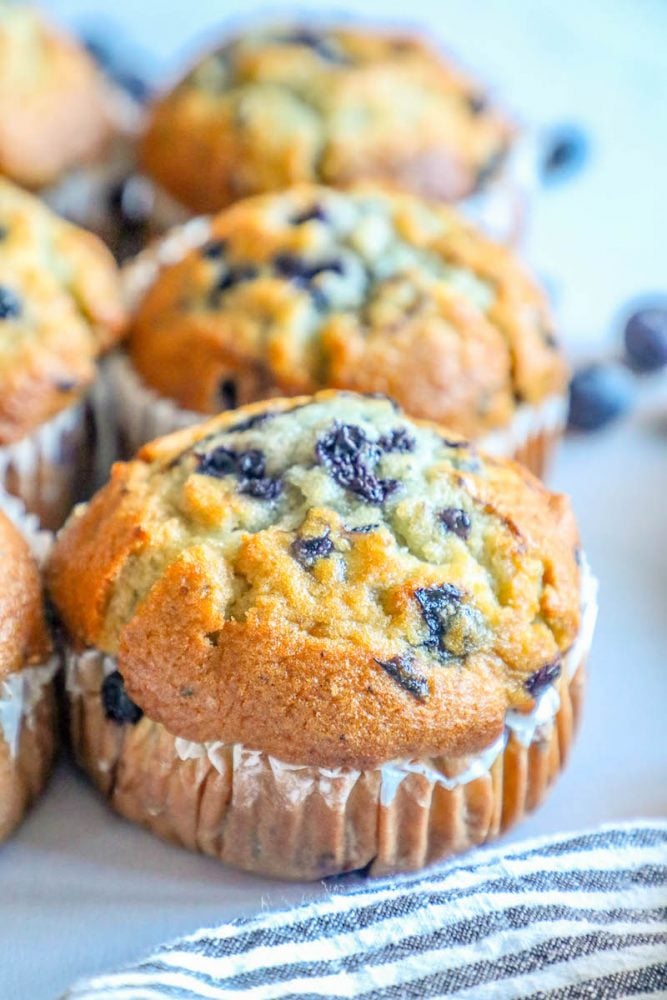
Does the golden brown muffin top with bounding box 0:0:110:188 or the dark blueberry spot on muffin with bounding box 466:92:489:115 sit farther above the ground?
the dark blueberry spot on muffin with bounding box 466:92:489:115

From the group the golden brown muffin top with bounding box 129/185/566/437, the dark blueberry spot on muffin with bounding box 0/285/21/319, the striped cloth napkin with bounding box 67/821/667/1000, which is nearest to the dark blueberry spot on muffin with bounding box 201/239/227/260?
the golden brown muffin top with bounding box 129/185/566/437

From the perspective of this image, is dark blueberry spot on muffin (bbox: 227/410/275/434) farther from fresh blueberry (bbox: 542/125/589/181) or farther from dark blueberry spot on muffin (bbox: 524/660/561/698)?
fresh blueberry (bbox: 542/125/589/181)

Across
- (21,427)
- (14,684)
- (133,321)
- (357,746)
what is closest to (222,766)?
(357,746)

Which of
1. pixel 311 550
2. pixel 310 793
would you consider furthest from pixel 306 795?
pixel 311 550

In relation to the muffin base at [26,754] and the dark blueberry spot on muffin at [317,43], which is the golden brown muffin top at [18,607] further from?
the dark blueberry spot on muffin at [317,43]

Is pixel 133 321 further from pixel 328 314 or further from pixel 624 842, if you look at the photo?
pixel 624 842

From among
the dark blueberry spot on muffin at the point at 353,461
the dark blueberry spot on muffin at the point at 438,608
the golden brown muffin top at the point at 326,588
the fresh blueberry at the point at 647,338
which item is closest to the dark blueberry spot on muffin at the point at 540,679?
the golden brown muffin top at the point at 326,588

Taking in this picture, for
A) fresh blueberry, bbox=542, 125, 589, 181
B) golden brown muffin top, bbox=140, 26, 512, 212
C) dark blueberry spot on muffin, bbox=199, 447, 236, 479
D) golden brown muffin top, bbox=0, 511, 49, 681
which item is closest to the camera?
golden brown muffin top, bbox=0, 511, 49, 681
